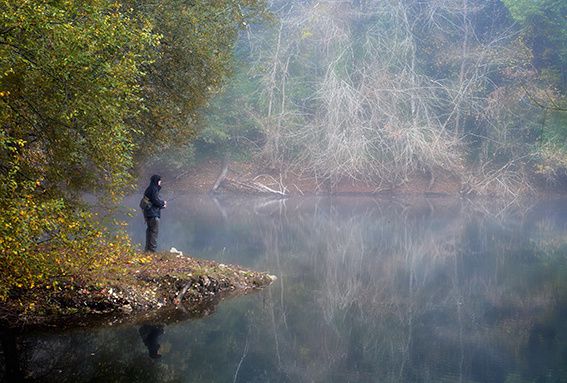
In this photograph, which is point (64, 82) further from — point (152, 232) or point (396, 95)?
point (396, 95)

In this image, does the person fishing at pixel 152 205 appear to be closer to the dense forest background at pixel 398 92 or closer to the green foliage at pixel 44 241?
the green foliage at pixel 44 241

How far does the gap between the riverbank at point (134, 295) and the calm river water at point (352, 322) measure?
0.61 meters

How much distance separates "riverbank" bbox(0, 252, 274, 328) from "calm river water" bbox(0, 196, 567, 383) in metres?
0.61

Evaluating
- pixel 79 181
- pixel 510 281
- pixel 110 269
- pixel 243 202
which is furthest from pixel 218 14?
pixel 243 202

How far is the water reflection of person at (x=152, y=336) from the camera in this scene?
1009cm

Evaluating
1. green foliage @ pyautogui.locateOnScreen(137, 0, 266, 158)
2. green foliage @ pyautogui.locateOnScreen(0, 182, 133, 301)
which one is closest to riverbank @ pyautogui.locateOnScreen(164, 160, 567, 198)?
green foliage @ pyautogui.locateOnScreen(137, 0, 266, 158)

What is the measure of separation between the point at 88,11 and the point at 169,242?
13436 millimetres

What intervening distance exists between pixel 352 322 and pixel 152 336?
4320 mm

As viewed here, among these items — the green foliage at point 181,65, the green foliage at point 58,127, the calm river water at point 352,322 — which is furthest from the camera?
the green foliage at point 181,65

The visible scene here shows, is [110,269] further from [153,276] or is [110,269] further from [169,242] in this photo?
[169,242]

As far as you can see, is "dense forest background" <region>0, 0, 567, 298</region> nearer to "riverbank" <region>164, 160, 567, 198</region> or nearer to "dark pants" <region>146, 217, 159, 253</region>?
"riverbank" <region>164, 160, 567, 198</region>

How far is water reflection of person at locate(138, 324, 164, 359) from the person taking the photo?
1009cm

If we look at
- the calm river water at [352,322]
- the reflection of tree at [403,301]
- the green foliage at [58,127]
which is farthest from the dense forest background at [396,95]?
the green foliage at [58,127]

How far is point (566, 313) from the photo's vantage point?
13.7 metres
